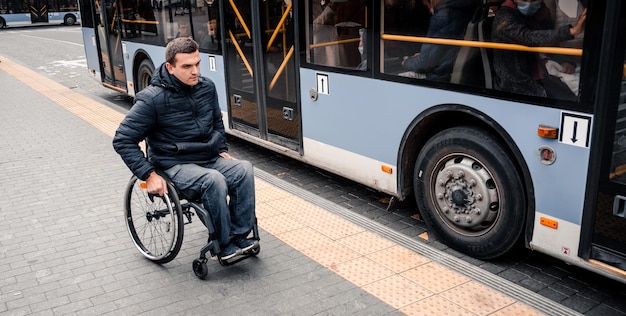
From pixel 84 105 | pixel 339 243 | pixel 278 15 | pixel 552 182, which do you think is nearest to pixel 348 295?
pixel 339 243

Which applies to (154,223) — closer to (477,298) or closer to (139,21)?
(477,298)

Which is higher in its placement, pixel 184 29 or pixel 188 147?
pixel 184 29

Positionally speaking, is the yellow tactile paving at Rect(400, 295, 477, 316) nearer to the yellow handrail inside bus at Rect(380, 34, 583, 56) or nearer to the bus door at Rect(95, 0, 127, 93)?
the yellow handrail inside bus at Rect(380, 34, 583, 56)

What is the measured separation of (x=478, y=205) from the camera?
14.8ft

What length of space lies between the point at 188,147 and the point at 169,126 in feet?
0.64

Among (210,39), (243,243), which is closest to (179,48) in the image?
(243,243)

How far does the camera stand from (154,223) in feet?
16.4

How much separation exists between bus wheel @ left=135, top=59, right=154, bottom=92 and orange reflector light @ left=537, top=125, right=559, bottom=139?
6903mm

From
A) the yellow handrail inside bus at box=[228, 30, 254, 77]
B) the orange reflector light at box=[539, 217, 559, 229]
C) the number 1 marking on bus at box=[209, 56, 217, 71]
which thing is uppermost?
the yellow handrail inside bus at box=[228, 30, 254, 77]

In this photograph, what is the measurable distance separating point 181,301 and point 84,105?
26.7 ft

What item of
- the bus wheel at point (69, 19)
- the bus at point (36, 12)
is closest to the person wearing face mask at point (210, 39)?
the bus at point (36, 12)

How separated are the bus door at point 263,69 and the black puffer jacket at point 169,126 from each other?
76.3 inches

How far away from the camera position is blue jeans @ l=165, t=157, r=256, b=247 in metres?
4.10

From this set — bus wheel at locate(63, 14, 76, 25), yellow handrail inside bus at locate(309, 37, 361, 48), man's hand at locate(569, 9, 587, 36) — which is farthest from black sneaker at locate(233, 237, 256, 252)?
bus wheel at locate(63, 14, 76, 25)
